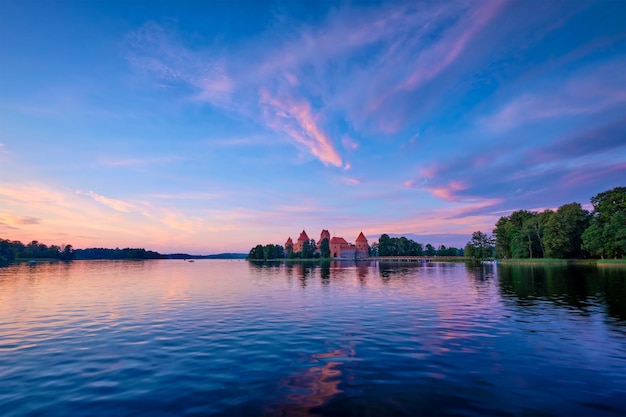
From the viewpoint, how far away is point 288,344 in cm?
1791

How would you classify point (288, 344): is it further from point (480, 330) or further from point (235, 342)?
point (480, 330)

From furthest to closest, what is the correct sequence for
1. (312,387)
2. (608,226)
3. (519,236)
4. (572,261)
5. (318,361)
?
(519,236) → (572,261) → (608,226) → (318,361) → (312,387)

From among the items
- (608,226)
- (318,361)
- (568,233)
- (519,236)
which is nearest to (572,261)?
(568,233)

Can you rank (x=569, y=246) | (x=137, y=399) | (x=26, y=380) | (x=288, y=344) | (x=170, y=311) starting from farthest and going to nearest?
(x=569, y=246), (x=170, y=311), (x=288, y=344), (x=26, y=380), (x=137, y=399)

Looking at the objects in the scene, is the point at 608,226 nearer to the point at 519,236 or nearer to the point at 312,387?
the point at 519,236

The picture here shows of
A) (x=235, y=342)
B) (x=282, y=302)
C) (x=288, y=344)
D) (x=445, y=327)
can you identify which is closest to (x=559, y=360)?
(x=445, y=327)

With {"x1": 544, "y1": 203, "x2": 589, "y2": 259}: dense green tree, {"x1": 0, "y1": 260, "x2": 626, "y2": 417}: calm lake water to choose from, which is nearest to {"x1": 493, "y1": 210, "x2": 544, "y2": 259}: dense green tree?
{"x1": 544, "y1": 203, "x2": 589, "y2": 259}: dense green tree

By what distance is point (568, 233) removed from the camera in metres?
110

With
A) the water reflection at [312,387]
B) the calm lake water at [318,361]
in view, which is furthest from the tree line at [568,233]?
the water reflection at [312,387]

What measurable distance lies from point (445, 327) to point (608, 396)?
35.8 feet

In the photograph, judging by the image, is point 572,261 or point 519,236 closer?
point 572,261

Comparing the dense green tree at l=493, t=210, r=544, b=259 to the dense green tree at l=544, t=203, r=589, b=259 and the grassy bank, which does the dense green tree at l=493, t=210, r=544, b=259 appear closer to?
the grassy bank

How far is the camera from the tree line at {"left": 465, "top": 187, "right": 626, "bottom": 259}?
9088 cm

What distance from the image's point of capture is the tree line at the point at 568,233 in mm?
90875
